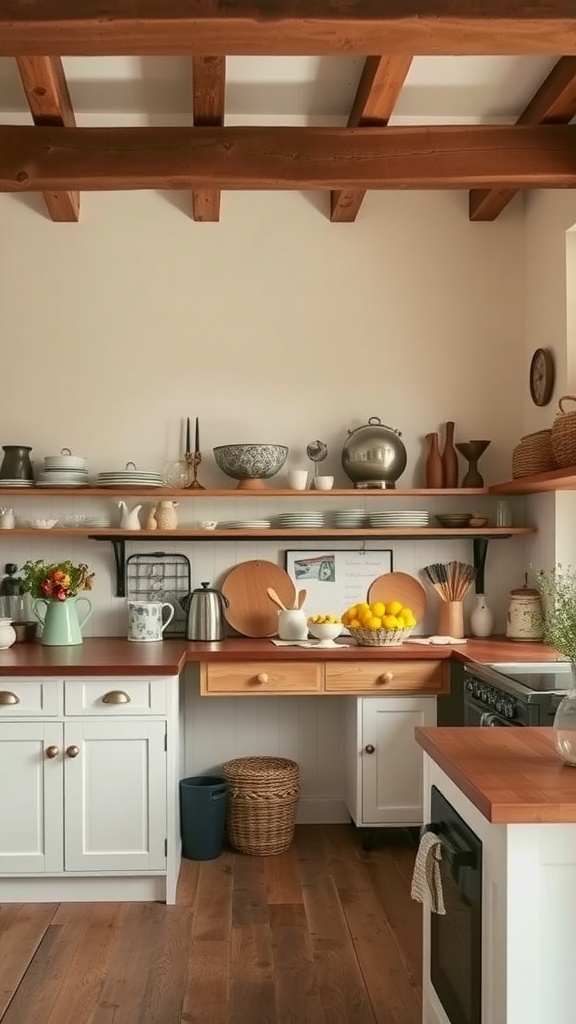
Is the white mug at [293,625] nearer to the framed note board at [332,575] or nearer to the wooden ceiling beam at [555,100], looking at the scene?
the framed note board at [332,575]

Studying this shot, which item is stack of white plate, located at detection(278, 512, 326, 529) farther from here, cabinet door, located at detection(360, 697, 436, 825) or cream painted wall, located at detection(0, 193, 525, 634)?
cabinet door, located at detection(360, 697, 436, 825)

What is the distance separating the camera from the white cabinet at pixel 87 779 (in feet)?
11.6

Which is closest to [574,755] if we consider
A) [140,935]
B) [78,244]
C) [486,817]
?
[486,817]

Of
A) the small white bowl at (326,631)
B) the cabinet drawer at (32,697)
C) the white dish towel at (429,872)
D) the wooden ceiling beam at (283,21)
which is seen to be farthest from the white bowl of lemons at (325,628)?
the wooden ceiling beam at (283,21)

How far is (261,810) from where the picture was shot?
404cm

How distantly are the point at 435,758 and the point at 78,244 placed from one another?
3.24 m

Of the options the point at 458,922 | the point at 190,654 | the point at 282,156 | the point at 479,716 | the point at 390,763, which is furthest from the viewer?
the point at 390,763

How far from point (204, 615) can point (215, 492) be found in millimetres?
540

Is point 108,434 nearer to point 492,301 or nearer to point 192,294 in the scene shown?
point 192,294

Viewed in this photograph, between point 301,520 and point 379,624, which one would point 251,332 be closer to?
point 301,520

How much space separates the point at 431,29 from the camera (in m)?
2.69

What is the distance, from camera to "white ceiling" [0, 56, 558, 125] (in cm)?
359

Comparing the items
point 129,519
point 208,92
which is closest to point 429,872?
point 129,519

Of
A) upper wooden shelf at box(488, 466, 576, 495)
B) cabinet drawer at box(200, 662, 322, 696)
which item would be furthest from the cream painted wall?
cabinet drawer at box(200, 662, 322, 696)
